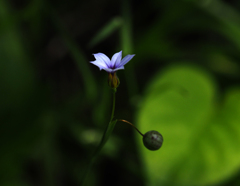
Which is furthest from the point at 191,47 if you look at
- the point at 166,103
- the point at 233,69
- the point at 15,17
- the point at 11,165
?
the point at 11,165

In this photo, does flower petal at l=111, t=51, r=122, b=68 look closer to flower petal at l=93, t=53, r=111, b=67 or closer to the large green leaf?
flower petal at l=93, t=53, r=111, b=67

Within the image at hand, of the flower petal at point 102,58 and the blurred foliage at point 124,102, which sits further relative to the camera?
the blurred foliage at point 124,102

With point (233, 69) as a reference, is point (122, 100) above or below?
below

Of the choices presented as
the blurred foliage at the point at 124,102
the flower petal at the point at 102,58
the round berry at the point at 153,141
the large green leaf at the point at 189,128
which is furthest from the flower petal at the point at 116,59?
the large green leaf at the point at 189,128

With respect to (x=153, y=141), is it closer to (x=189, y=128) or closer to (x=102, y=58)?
(x=102, y=58)

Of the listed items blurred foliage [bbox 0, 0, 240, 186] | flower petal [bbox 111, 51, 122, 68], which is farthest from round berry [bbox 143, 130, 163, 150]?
blurred foliage [bbox 0, 0, 240, 186]

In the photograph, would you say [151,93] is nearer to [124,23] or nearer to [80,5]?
[124,23]

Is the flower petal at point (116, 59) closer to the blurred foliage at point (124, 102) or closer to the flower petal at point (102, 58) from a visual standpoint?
the flower petal at point (102, 58)
